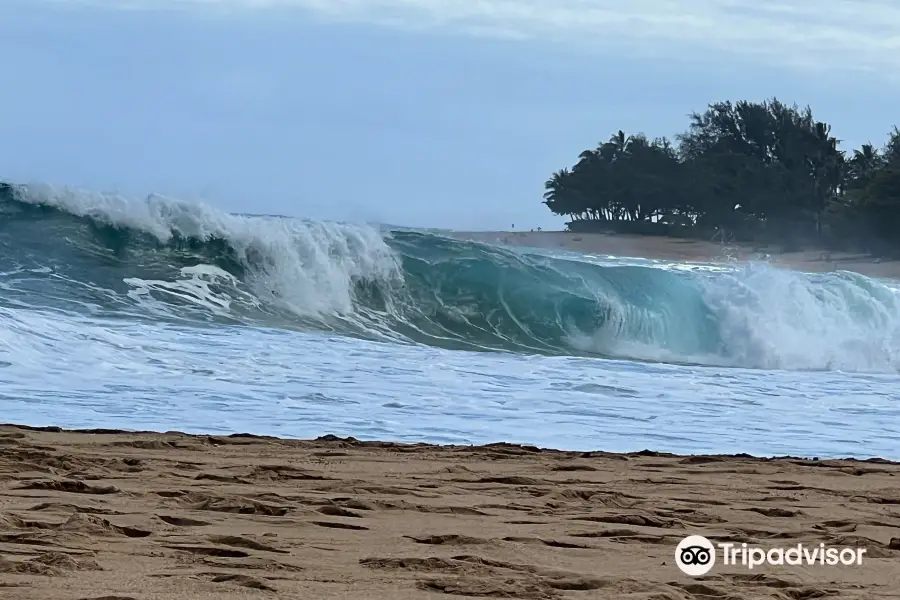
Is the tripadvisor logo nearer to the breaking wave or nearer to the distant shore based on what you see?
the breaking wave

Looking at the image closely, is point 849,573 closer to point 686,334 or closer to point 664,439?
point 664,439

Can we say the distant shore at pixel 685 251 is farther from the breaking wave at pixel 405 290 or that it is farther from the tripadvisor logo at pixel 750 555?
the tripadvisor logo at pixel 750 555

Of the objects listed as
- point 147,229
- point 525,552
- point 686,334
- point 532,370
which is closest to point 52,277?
point 147,229

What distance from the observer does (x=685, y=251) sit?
50.0 m

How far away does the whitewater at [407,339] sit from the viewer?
7375 mm

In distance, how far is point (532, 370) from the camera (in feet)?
34.4

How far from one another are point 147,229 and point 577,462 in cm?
1150

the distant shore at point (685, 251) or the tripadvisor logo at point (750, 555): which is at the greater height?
the distant shore at point (685, 251)

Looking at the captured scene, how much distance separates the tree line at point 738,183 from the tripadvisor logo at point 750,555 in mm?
47670

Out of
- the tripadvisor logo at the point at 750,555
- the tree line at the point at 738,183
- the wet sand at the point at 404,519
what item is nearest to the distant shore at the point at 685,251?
the tree line at the point at 738,183

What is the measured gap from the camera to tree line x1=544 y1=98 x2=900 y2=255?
2264 inches

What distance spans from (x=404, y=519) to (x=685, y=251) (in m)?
46.9

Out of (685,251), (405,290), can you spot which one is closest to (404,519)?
(405,290)

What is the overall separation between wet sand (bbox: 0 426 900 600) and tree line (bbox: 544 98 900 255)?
152 ft
